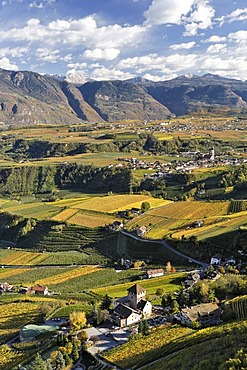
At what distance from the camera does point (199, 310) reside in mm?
38562

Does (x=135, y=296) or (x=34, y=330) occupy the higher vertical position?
(x=135, y=296)

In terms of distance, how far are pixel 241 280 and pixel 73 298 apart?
19364 mm

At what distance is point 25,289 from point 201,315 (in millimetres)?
28854

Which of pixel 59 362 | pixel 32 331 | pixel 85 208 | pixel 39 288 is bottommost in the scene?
pixel 39 288

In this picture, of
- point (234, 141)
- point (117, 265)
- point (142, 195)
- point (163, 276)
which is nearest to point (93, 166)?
point (142, 195)

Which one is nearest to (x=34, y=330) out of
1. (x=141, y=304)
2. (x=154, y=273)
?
(x=141, y=304)

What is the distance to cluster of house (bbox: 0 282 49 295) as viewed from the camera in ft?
188

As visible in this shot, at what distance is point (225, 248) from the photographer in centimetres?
6034

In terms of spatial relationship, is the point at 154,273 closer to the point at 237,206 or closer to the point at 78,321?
the point at 78,321

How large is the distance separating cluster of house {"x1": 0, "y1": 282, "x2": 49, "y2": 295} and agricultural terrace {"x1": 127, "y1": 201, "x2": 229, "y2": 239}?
20.4 metres

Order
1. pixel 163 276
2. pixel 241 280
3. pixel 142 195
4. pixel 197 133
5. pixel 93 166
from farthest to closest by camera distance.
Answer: pixel 197 133 → pixel 93 166 → pixel 142 195 → pixel 163 276 → pixel 241 280

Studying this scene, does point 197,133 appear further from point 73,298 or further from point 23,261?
point 73,298

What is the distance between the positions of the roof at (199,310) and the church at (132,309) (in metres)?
4.09

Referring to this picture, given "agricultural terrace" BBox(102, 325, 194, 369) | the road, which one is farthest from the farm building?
the road
